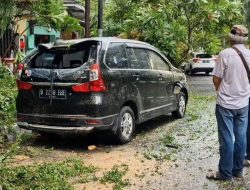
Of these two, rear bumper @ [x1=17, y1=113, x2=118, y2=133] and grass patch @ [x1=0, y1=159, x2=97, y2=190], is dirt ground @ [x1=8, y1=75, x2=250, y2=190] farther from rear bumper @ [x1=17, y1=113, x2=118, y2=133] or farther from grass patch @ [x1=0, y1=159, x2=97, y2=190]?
rear bumper @ [x1=17, y1=113, x2=118, y2=133]

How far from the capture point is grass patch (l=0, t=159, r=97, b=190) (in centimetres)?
552

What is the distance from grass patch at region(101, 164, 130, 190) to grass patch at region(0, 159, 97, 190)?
32 cm

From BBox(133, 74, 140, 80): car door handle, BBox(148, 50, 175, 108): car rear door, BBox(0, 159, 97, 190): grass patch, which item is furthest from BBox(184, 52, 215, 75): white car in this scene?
BBox(0, 159, 97, 190): grass patch

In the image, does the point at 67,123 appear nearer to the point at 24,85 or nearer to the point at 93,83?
the point at 93,83

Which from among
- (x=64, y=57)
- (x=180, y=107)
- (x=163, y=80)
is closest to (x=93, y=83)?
(x=64, y=57)

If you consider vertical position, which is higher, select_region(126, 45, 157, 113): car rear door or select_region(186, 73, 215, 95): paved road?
select_region(126, 45, 157, 113): car rear door

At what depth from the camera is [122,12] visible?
20125 millimetres

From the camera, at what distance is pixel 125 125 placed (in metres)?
8.09

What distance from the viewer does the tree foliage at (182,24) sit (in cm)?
1548

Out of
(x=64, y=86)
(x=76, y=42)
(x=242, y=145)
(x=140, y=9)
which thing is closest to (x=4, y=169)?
(x=64, y=86)

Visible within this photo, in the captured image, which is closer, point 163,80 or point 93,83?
point 93,83

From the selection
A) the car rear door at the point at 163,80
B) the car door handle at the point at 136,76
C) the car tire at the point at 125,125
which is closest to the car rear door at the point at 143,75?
the car door handle at the point at 136,76

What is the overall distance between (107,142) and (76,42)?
1.89 m

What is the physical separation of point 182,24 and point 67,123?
33.0 ft
